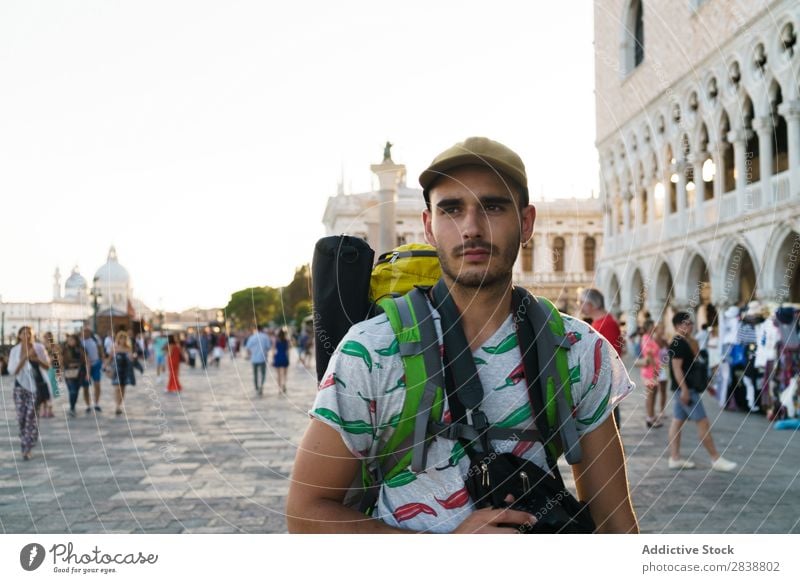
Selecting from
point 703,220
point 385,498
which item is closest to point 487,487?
point 385,498

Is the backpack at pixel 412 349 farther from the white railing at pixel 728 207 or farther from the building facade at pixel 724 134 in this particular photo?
the white railing at pixel 728 207

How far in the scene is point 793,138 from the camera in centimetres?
1367

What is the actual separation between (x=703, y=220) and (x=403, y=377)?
1695 centimetres

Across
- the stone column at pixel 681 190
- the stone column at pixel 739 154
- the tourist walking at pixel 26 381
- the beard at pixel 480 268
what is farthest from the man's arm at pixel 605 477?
the stone column at pixel 739 154

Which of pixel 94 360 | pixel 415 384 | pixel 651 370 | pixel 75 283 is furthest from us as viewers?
pixel 94 360

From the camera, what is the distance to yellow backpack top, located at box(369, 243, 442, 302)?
1.92 m

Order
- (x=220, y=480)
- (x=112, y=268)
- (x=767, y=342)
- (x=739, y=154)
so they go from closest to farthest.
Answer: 1. (x=112, y=268)
2. (x=220, y=480)
3. (x=767, y=342)
4. (x=739, y=154)

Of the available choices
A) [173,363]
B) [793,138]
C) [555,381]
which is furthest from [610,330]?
[793,138]

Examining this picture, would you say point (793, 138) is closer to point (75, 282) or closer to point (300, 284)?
point (300, 284)

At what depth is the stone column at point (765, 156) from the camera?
14.2 m

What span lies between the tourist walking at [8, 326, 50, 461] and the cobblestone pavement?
0.22m

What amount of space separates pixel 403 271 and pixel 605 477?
29.2 inches

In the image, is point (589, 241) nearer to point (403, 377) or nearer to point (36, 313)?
point (36, 313)

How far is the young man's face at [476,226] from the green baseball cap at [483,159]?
0.08 feet
